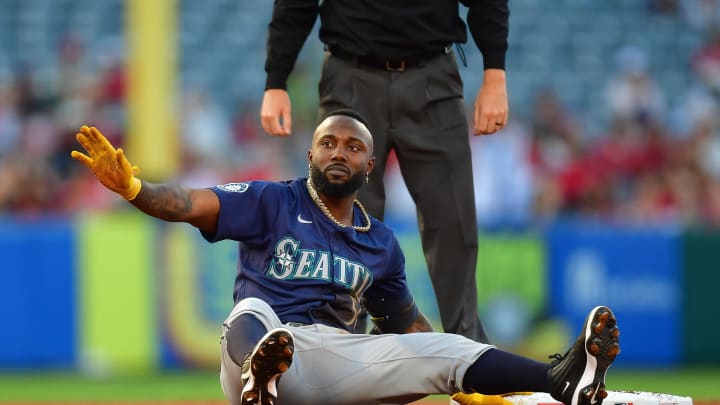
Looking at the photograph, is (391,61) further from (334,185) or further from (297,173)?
(297,173)

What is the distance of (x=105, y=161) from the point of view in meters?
4.64

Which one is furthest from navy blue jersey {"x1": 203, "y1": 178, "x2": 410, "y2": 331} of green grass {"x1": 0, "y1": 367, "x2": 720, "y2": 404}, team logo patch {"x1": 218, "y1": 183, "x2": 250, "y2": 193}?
green grass {"x1": 0, "y1": 367, "x2": 720, "y2": 404}

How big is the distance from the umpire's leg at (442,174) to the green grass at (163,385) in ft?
9.77

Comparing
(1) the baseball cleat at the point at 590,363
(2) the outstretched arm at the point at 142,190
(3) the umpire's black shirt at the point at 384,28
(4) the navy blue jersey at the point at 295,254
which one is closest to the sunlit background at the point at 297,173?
(3) the umpire's black shirt at the point at 384,28

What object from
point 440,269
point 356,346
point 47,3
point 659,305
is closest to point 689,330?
point 659,305

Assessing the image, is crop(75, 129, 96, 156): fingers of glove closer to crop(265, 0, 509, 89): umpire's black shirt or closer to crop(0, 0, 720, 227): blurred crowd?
crop(265, 0, 509, 89): umpire's black shirt

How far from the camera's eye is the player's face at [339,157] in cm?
523

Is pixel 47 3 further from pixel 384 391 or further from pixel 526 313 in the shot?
pixel 384 391

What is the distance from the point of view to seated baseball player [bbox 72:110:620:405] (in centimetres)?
453

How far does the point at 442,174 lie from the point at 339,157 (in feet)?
2.51

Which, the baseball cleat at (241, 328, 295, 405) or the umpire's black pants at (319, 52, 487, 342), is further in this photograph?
the umpire's black pants at (319, 52, 487, 342)

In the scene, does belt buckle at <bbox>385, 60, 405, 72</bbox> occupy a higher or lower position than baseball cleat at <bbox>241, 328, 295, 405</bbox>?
higher

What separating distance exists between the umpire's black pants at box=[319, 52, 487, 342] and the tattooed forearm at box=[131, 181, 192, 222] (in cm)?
119

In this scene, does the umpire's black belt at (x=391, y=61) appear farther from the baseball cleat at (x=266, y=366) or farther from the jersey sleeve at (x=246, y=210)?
the baseball cleat at (x=266, y=366)
